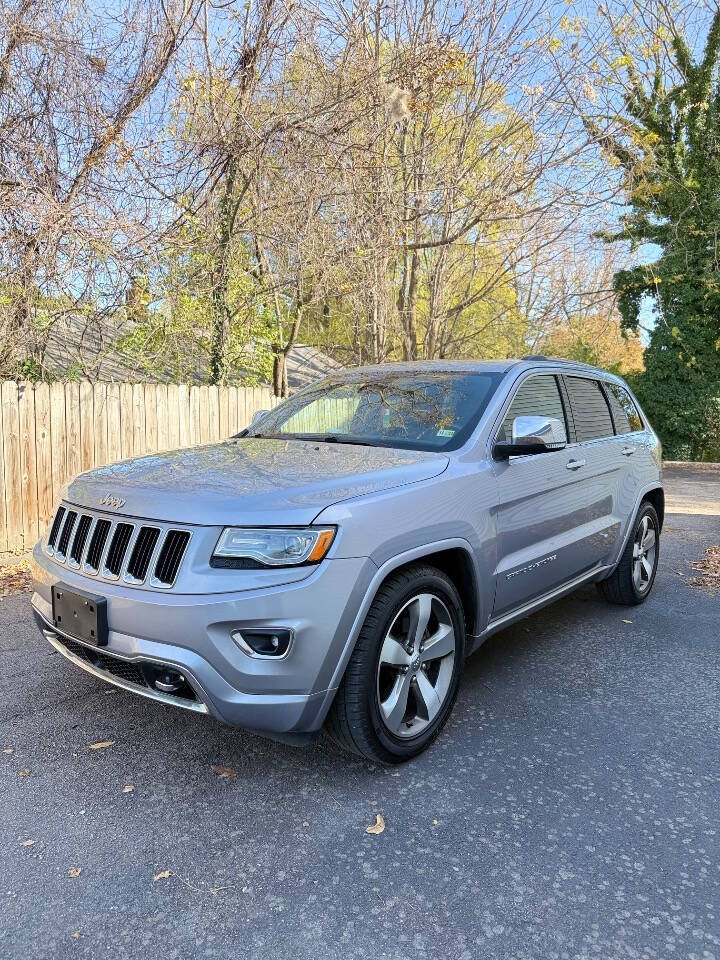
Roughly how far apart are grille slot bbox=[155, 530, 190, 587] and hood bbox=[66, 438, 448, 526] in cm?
6

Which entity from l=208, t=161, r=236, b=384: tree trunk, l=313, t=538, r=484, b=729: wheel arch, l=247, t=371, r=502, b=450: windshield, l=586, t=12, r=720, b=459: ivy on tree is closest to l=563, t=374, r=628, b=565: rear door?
l=247, t=371, r=502, b=450: windshield

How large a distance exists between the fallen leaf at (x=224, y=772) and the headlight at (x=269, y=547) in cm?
99

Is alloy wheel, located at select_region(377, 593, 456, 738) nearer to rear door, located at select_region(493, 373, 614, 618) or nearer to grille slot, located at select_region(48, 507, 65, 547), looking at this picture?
rear door, located at select_region(493, 373, 614, 618)

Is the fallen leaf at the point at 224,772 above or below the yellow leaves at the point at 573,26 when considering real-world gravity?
below

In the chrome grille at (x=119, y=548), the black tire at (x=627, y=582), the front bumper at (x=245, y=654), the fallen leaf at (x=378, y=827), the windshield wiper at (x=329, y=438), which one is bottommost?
the fallen leaf at (x=378, y=827)

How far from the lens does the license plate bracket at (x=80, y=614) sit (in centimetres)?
281

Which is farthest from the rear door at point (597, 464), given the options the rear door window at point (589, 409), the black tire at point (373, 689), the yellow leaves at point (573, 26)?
the yellow leaves at point (573, 26)

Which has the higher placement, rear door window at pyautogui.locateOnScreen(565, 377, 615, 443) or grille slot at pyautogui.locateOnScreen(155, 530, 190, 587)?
rear door window at pyautogui.locateOnScreen(565, 377, 615, 443)

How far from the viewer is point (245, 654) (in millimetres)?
2625

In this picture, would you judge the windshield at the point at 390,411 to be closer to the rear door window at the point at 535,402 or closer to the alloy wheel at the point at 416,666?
the rear door window at the point at 535,402

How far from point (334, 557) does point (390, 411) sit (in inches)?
61.2

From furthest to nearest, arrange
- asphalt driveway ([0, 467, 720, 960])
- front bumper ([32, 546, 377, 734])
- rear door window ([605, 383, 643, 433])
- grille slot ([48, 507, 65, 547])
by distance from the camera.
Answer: rear door window ([605, 383, 643, 433]) < grille slot ([48, 507, 65, 547]) < front bumper ([32, 546, 377, 734]) < asphalt driveway ([0, 467, 720, 960])

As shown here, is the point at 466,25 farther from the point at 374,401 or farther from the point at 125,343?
the point at 374,401

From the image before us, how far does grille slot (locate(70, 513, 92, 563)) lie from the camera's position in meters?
3.10
